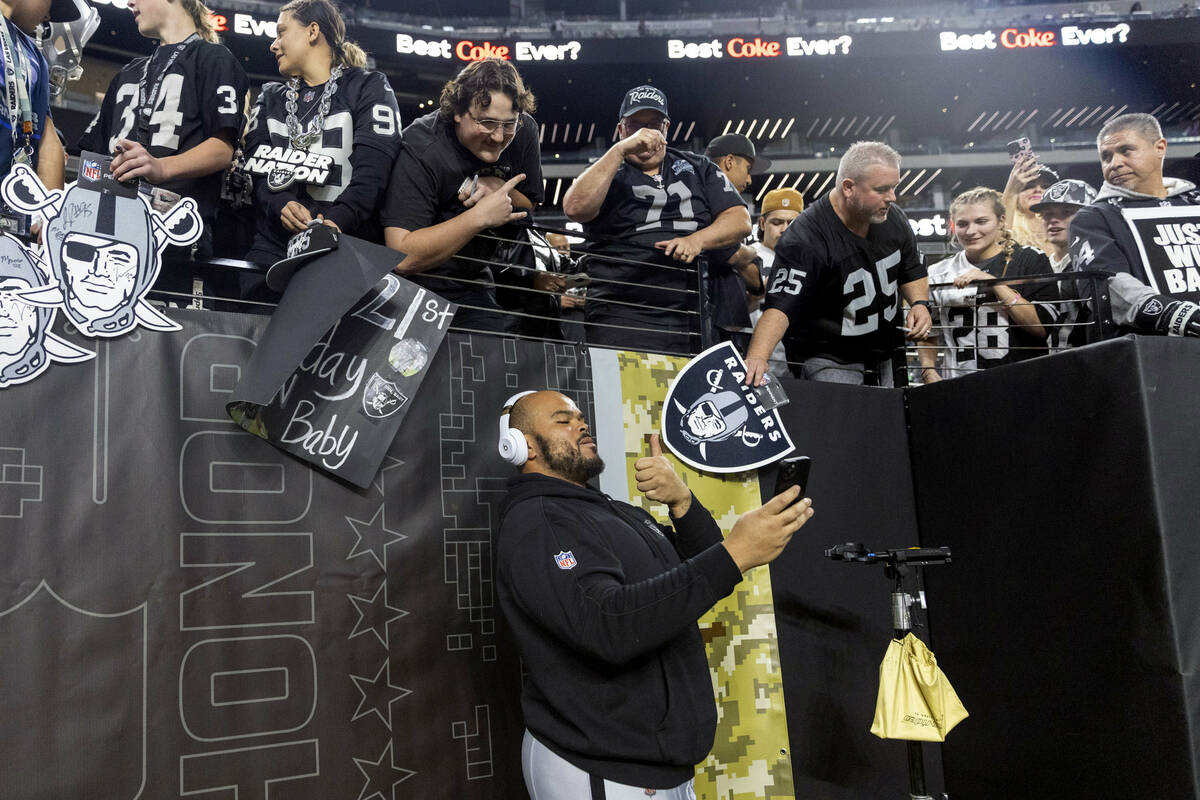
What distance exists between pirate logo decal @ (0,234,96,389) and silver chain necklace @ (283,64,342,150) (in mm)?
991

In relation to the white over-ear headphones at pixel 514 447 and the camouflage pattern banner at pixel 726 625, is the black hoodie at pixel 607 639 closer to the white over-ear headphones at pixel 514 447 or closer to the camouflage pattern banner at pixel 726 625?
the white over-ear headphones at pixel 514 447

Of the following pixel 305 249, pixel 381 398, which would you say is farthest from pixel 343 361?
pixel 305 249

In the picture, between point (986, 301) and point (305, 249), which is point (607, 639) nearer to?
point (305, 249)

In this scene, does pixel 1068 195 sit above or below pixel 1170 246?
above

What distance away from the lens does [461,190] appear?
305 centimetres

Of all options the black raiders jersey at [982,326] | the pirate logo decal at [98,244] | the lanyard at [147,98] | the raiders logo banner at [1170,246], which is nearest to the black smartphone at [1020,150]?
the black raiders jersey at [982,326]

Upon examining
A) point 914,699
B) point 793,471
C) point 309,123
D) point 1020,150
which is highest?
point 1020,150

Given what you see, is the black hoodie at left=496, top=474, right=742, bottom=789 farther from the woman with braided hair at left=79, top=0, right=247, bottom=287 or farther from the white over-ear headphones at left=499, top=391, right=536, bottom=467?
the woman with braided hair at left=79, top=0, right=247, bottom=287

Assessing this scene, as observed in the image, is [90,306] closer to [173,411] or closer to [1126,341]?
[173,411]

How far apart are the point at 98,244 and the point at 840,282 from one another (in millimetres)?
2487

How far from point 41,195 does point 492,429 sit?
1.31 meters

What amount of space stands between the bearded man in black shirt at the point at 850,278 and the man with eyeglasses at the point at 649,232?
0.85ft

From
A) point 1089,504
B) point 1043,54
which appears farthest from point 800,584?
point 1043,54

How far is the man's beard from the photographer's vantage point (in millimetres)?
2506
